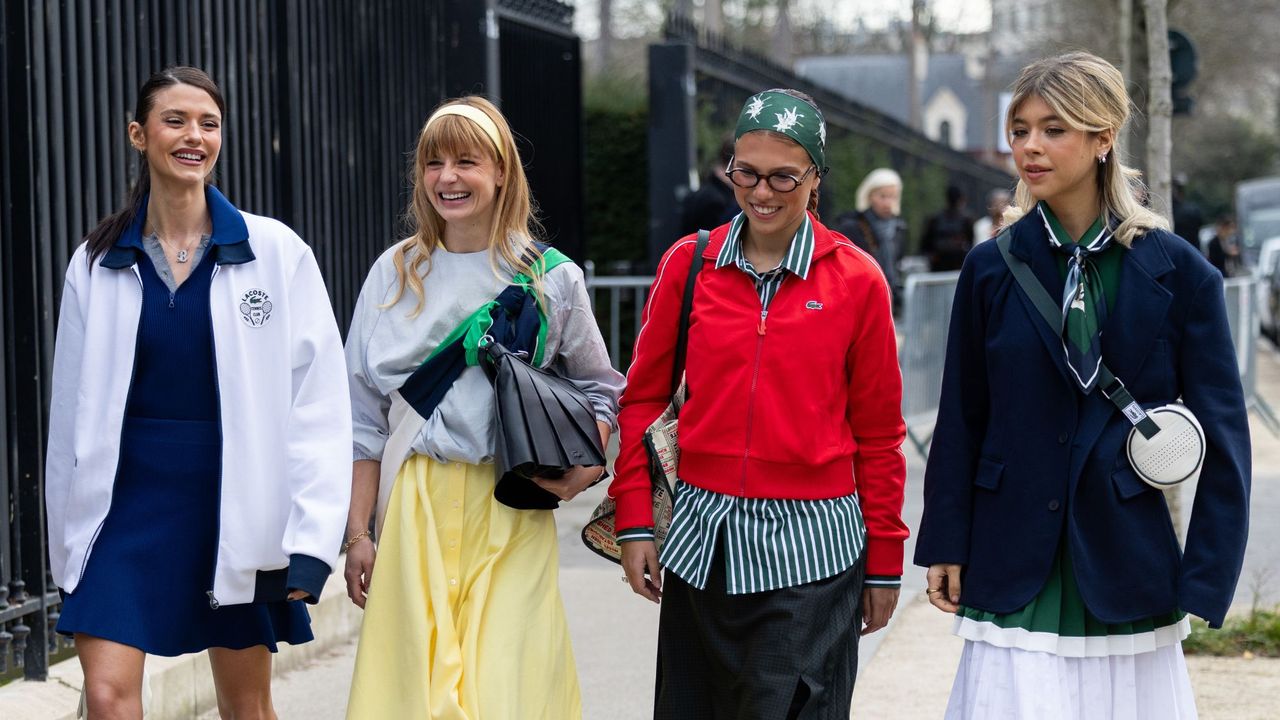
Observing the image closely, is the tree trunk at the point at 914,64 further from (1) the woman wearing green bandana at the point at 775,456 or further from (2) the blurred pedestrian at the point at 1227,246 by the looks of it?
(1) the woman wearing green bandana at the point at 775,456

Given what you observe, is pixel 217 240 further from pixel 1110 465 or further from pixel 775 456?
pixel 1110 465

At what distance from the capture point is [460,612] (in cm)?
350

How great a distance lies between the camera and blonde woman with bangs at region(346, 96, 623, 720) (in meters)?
3.45

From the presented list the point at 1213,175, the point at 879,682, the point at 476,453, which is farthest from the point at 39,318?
the point at 1213,175

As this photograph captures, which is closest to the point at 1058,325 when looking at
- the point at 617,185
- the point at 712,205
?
the point at 712,205

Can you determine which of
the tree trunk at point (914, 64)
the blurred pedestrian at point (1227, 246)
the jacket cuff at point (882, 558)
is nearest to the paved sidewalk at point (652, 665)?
the jacket cuff at point (882, 558)

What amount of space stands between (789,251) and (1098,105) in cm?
69

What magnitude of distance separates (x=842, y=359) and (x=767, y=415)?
204 millimetres

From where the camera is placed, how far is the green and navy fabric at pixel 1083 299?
10.2 feet

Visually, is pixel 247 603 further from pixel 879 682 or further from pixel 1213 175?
pixel 1213 175

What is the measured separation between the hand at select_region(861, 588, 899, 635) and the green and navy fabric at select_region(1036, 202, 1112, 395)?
65cm

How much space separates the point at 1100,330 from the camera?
3.13 metres

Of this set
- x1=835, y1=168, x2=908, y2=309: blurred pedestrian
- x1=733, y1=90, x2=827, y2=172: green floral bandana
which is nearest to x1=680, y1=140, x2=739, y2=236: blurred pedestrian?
x1=835, y1=168, x2=908, y2=309: blurred pedestrian

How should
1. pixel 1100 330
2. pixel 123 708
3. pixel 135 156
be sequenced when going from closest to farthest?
pixel 1100 330, pixel 123 708, pixel 135 156
